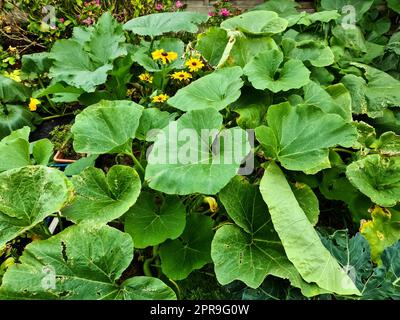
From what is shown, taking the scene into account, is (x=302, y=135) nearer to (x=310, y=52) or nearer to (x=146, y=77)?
(x=310, y=52)

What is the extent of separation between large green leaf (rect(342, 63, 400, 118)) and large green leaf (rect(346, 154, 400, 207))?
546 mm

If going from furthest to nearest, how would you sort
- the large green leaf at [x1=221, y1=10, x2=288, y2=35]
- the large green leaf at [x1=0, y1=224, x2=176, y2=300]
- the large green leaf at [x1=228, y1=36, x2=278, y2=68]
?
the large green leaf at [x1=221, y1=10, x2=288, y2=35], the large green leaf at [x1=228, y1=36, x2=278, y2=68], the large green leaf at [x1=0, y1=224, x2=176, y2=300]

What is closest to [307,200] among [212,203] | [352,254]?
[352,254]

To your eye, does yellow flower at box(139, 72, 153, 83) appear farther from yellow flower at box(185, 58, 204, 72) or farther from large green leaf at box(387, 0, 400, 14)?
large green leaf at box(387, 0, 400, 14)

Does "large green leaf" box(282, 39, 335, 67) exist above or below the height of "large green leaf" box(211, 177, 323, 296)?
above

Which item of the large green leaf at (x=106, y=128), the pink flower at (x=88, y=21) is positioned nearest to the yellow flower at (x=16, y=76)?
the pink flower at (x=88, y=21)

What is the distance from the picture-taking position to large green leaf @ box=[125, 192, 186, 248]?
1538 millimetres

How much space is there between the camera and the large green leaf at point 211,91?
5.83ft

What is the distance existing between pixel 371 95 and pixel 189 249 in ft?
4.43

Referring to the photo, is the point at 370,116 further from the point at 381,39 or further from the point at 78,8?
the point at 78,8

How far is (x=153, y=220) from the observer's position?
5.30ft

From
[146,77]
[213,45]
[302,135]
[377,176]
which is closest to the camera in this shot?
[302,135]

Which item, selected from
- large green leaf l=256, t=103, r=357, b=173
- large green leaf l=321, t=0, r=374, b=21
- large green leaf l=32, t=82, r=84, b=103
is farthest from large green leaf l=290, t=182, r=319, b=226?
large green leaf l=321, t=0, r=374, b=21

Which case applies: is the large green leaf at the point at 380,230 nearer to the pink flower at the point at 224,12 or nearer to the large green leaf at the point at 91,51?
the large green leaf at the point at 91,51
